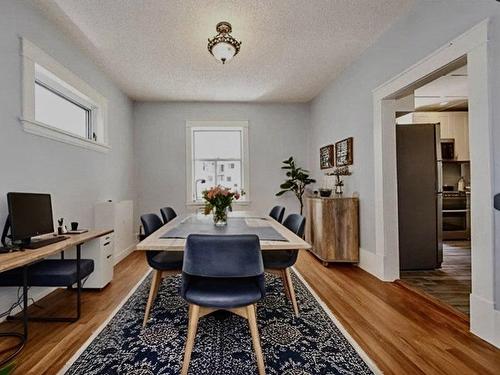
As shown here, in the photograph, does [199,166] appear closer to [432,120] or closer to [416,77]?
[416,77]

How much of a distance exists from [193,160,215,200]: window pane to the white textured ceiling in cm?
157

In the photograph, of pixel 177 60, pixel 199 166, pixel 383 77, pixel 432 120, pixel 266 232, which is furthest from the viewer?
Result: pixel 432 120

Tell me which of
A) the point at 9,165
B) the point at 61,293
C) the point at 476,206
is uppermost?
the point at 9,165

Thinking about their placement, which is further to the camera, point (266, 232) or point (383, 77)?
point (383, 77)

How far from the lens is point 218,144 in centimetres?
590

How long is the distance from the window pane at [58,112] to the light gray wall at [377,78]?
3754mm

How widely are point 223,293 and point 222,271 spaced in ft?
0.56

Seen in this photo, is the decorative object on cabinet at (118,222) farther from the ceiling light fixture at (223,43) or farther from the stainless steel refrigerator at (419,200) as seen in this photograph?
the stainless steel refrigerator at (419,200)

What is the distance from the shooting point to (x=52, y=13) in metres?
2.79

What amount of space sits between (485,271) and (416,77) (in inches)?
70.9

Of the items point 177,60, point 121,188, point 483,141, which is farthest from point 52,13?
point 483,141

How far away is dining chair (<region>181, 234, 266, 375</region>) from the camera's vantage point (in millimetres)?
1623

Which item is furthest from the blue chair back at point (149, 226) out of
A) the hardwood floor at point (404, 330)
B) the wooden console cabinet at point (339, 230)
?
the wooden console cabinet at point (339, 230)

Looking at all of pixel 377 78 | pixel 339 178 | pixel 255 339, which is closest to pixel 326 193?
pixel 339 178
